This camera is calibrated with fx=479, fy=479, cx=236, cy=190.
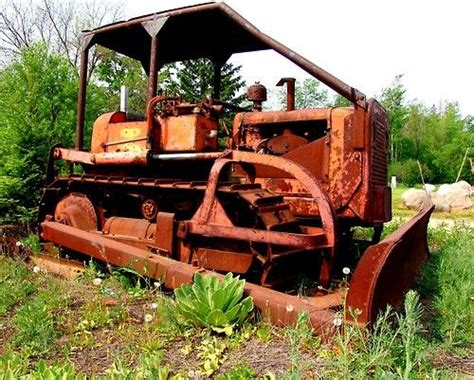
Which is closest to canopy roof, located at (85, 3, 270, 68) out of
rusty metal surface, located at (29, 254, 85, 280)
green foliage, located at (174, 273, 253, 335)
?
green foliage, located at (174, 273, 253, 335)

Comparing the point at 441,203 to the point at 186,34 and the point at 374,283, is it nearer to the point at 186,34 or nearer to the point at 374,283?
the point at 186,34

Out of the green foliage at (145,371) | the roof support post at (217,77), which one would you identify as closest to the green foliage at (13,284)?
the green foliage at (145,371)

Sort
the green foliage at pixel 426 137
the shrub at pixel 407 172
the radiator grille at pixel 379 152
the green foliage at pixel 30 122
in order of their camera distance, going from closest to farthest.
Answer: the radiator grille at pixel 379 152 → the green foliage at pixel 30 122 → the shrub at pixel 407 172 → the green foliage at pixel 426 137

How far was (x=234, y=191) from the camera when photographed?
161 inches

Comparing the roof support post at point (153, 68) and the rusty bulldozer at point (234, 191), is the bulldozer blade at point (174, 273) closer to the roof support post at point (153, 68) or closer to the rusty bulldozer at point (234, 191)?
the rusty bulldozer at point (234, 191)

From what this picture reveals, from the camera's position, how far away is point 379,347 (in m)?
2.54

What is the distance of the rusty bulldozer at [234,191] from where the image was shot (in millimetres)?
3816

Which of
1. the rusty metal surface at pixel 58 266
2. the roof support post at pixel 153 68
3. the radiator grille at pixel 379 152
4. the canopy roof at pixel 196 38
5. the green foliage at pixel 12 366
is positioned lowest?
the green foliage at pixel 12 366

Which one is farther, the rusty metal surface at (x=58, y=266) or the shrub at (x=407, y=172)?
the shrub at (x=407, y=172)

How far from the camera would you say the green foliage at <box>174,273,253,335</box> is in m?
3.16

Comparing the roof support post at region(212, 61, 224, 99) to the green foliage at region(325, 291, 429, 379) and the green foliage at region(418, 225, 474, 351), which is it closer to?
the green foliage at region(418, 225, 474, 351)

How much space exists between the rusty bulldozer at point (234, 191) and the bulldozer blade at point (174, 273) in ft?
0.04

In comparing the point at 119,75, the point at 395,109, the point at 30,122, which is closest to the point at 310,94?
the point at 395,109

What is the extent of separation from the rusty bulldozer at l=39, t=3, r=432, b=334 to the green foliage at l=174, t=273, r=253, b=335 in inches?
7.9
